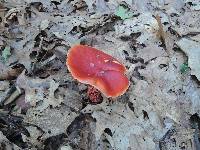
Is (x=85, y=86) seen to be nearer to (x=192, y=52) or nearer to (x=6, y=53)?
(x=6, y=53)

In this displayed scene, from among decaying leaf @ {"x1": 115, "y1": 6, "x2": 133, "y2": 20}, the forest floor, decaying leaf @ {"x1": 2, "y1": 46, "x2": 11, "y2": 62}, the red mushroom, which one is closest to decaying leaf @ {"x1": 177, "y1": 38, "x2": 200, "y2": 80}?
the forest floor

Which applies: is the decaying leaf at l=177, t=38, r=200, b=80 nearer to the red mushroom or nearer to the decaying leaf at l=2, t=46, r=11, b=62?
the red mushroom

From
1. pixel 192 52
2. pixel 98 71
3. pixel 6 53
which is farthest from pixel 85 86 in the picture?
pixel 192 52

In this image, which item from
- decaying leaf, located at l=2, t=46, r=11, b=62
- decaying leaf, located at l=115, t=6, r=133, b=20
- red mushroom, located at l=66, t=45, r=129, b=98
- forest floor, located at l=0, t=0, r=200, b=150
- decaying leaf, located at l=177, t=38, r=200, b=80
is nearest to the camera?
red mushroom, located at l=66, t=45, r=129, b=98

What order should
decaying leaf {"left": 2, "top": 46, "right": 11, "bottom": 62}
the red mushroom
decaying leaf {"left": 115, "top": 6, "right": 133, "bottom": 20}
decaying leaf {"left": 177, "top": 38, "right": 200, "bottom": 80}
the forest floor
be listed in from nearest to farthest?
the red mushroom → the forest floor → decaying leaf {"left": 177, "top": 38, "right": 200, "bottom": 80} → decaying leaf {"left": 2, "top": 46, "right": 11, "bottom": 62} → decaying leaf {"left": 115, "top": 6, "right": 133, "bottom": 20}

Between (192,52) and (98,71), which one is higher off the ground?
(98,71)

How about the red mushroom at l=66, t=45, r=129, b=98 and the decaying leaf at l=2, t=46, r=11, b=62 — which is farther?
the decaying leaf at l=2, t=46, r=11, b=62

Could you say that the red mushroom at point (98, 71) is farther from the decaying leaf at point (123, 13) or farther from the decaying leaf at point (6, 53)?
the decaying leaf at point (123, 13)
